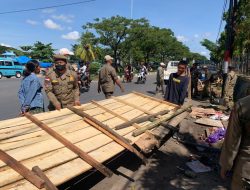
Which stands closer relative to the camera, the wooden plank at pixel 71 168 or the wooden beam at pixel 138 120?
the wooden plank at pixel 71 168

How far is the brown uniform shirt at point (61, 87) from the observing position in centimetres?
547

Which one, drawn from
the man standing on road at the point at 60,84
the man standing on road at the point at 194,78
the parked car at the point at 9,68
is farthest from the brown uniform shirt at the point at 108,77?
the parked car at the point at 9,68

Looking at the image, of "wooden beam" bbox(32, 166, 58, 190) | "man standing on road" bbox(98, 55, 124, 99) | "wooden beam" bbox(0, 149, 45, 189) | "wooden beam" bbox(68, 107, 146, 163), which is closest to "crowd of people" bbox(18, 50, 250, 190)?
"man standing on road" bbox(98, 55, 124, 99)

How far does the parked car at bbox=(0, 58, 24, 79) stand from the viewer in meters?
30.2

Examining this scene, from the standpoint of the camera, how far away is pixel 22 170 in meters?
2.80

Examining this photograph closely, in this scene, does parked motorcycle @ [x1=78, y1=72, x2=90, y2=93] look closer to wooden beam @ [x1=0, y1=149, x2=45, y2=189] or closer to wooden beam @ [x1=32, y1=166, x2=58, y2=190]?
wooden beam @ [x1=0, y1=149, x2=45, y2=189]

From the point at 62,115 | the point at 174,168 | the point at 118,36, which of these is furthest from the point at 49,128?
the point at 118,36

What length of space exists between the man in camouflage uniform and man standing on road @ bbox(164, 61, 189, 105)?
18.5ft

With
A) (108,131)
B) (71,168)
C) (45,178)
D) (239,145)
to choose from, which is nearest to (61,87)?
(108,131)

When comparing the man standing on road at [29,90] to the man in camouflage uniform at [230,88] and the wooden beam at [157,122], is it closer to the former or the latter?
the wooden beam at [157,122]

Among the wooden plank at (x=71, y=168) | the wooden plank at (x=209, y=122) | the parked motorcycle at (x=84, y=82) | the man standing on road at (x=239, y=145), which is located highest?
the man standing on road at (x=239, y=145)

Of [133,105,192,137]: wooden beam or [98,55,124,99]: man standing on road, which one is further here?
[98,55,124,99]: man standing on road

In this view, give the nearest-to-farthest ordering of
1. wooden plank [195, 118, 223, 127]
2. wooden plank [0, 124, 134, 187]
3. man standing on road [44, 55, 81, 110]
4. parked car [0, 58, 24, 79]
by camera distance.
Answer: wooden plank [0, 124, 134, 187] → man standing on road [44, 55, 81, 110] → wooden plank [195, 118, 223, 127] → parked car [0, 58, 24, 79]

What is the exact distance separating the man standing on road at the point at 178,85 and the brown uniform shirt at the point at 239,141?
3548 mm
